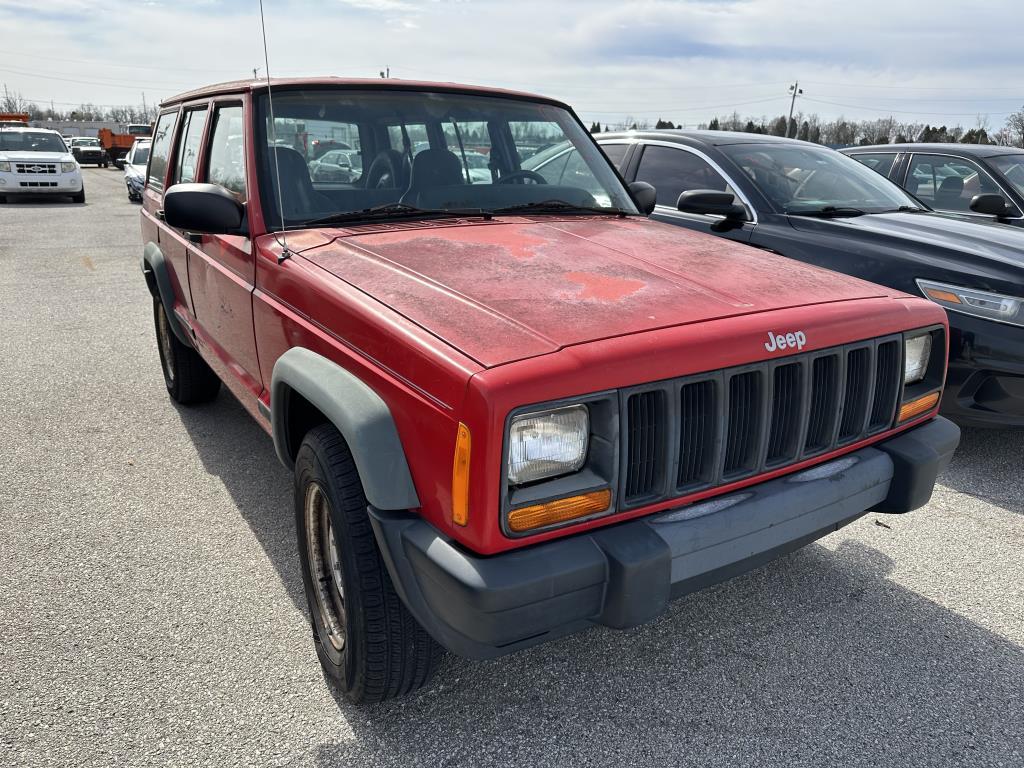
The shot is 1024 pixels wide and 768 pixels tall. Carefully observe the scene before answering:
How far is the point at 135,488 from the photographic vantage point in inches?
149

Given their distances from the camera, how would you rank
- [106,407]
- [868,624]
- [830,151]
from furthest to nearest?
[830,151], [106,407], [868,624]

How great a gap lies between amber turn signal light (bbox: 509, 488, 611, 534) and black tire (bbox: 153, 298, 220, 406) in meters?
3.46

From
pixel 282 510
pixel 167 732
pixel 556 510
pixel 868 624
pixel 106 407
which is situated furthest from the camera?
pixel 106 407

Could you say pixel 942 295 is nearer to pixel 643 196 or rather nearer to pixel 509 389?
pixel 643 196

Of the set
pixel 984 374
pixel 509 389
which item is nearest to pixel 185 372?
pixel 509 389

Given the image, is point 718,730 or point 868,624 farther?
point 868,624

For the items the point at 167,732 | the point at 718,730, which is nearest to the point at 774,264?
the point at 718,730

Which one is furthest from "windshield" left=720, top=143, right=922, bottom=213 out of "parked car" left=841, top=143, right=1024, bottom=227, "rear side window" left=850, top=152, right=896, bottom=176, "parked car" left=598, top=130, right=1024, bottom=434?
"rear side window" left=850, top=152, right=896, bottom=176

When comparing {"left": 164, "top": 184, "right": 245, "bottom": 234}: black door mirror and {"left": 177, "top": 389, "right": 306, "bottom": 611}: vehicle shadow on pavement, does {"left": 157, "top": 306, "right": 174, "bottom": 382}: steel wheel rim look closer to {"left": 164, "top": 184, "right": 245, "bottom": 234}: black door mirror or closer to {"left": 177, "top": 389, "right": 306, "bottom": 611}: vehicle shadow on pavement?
{"left": 177, "top": 389, "right": 306, "bottom": 611}: vehicle shadow on pavement

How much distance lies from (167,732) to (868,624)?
2379 mm

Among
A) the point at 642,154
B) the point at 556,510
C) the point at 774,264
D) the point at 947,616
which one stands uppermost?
the point at 642,154

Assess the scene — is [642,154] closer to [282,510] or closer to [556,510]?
[282,510]

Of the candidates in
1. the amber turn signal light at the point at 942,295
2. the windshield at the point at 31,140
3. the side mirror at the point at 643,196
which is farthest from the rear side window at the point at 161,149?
the windshield at the point at 31,140

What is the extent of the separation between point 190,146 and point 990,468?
4.56 m
